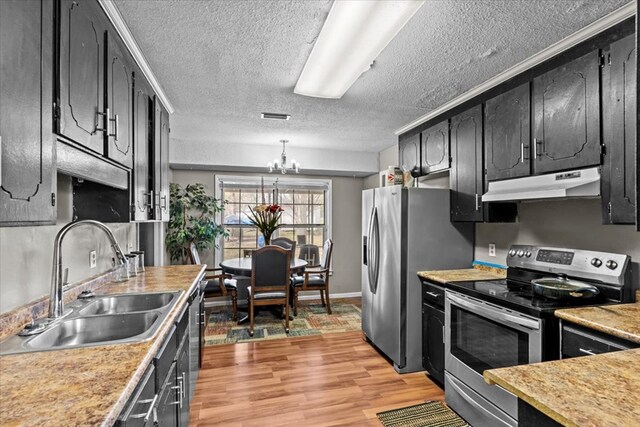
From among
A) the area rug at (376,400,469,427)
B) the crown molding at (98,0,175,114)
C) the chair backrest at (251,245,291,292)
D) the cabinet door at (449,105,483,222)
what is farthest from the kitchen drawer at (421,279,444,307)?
the crown molding at (98,0,175,114)

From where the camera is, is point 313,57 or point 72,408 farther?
point 313,57

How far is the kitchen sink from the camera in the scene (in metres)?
1.26

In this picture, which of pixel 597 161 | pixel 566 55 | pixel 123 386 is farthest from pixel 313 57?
pixel 123 386

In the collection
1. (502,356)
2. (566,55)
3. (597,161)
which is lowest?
(502,356)

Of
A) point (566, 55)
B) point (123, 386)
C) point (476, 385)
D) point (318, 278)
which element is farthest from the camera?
point (318, 278)

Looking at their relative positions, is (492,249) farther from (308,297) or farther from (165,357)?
(308,297)

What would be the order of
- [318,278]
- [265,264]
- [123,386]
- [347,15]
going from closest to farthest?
[123,386] < [347,15] < [265,264] < [318,278]

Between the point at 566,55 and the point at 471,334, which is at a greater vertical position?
the point at 566,55

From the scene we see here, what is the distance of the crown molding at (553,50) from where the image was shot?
66.4 inches

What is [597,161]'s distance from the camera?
183 centimetres

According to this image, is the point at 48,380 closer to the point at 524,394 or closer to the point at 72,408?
the point at 72,408

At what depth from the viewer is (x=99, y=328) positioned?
1.59m

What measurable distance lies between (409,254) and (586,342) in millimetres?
1506

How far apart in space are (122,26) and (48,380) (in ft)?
5.81
